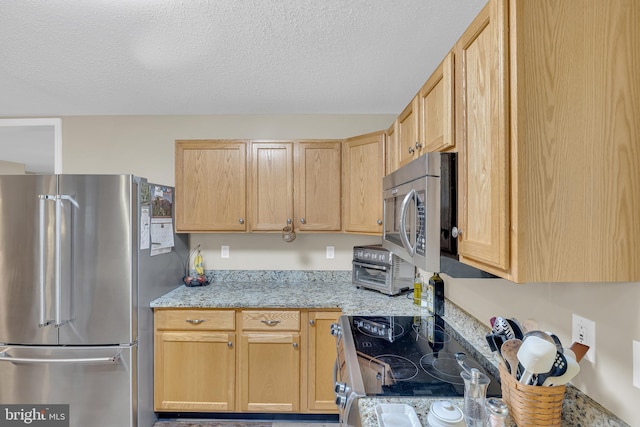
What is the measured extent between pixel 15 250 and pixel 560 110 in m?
2.68

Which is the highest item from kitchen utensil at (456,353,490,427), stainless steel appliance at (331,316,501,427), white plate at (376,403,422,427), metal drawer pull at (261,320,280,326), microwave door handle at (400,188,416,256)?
microwave door handle at (400,188,416,256)

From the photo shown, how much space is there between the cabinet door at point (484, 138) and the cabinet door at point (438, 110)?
0.04 meters

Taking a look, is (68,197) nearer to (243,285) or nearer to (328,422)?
(243,285)

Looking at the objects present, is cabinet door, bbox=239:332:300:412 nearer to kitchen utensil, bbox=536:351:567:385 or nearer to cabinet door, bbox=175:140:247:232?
cabinet door, bbox=175:140:247:232

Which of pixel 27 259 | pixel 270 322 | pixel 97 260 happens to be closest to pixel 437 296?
pixel 270 322

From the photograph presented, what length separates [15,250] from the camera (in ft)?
5.92

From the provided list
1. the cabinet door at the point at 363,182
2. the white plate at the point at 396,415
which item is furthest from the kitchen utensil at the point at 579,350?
the cabinet door at the point at 363,182

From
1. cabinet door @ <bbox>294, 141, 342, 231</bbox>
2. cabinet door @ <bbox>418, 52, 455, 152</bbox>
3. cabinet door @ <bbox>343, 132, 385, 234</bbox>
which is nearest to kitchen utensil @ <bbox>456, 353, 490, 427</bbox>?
cabinet door @ <bbox>418, 52, 455, 152</bbox>

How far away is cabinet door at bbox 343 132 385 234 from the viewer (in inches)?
86.1

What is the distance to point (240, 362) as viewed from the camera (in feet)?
6.82

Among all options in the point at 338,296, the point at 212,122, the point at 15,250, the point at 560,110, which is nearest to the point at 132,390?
the point at 15,250

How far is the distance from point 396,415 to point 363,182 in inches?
62.7

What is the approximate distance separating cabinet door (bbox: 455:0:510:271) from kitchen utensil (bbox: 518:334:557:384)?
0.75 feet

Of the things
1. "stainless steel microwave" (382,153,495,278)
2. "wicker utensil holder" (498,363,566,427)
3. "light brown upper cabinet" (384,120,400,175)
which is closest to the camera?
"wicker utensil holder" (498,363,566,427)
